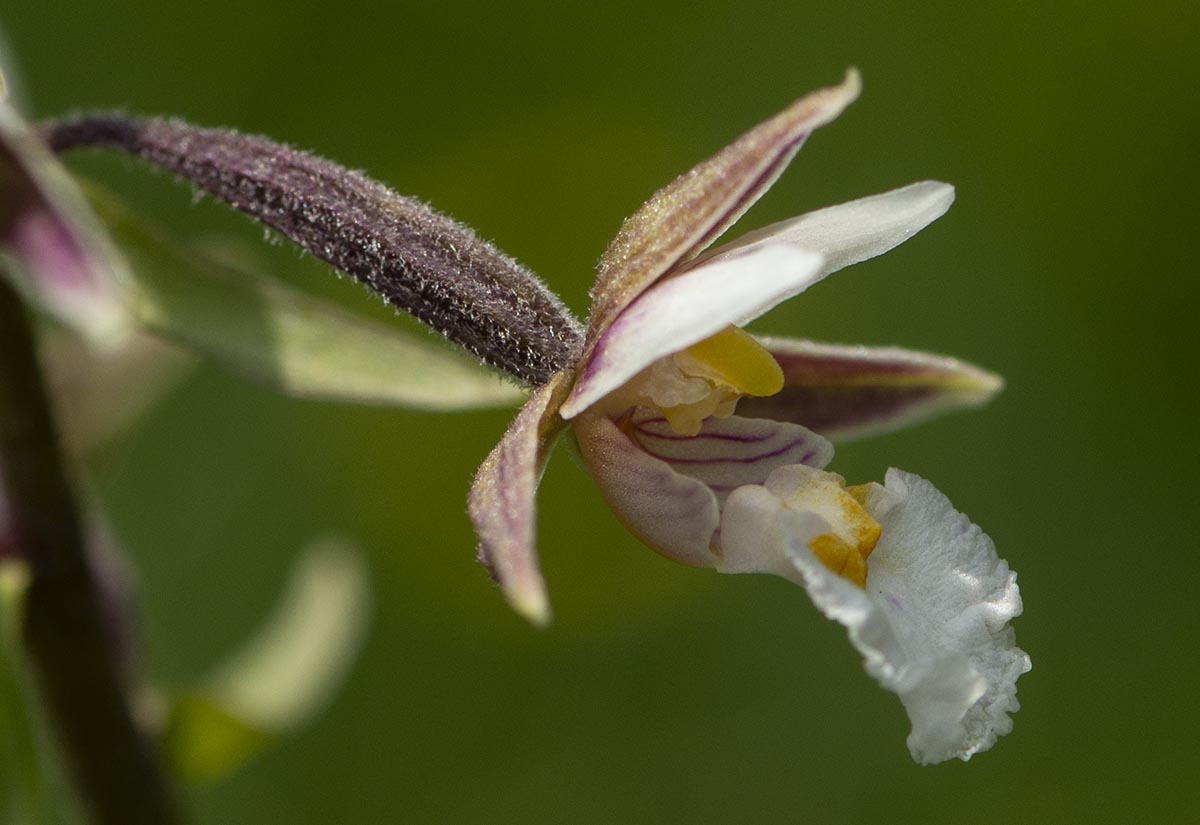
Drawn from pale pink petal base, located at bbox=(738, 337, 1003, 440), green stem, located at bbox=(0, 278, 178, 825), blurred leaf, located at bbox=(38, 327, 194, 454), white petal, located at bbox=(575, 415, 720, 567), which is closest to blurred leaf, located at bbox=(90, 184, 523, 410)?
green stem, located at bbox=(0, 278, 178, 825)

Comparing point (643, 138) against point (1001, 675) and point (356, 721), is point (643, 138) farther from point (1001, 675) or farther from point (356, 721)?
point (1001, 675)

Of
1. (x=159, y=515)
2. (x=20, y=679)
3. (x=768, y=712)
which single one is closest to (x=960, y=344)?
(x=768, y=712)

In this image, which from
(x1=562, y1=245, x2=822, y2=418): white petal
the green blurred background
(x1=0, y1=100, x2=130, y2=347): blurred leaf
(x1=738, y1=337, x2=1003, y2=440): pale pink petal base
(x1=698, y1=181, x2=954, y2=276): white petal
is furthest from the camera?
the green blurred background

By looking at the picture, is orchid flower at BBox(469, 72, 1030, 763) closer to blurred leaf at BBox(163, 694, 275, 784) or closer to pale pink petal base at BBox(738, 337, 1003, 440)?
pale pink petal base at BBox(738, 337, 1003, 440)

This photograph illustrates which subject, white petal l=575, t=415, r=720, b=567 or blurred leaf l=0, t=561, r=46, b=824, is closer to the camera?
white petal l=575, t=415, r=720, b=567

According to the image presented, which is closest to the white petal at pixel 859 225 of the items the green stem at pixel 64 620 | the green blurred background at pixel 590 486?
the green stem at pixel 64 620

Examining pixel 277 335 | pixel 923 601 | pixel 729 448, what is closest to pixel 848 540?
pixel 923 601

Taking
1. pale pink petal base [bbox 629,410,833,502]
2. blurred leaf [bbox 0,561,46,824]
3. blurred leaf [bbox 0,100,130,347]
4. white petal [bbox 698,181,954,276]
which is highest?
white petal [bbox 698,181,954,276]
